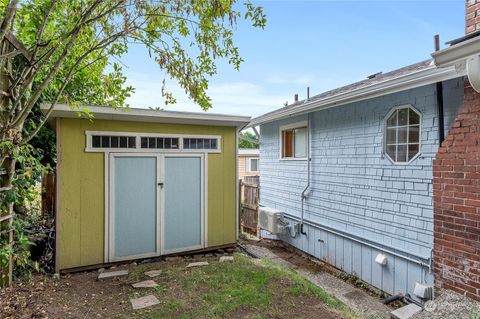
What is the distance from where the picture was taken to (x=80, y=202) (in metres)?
4.58

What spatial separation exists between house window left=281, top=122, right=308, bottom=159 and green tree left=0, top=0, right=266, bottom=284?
129 inches

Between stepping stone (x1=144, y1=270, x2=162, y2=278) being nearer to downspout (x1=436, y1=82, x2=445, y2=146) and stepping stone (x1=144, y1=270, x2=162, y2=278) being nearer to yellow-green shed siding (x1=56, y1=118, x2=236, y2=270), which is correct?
yellow-green shed siding (x1=56, y1=118, x2=236, y2=270)

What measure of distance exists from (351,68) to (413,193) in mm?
9822

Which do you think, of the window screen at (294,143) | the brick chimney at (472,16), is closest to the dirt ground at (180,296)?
the window screen at (294,143)

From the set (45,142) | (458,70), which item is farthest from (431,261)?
(45,142)

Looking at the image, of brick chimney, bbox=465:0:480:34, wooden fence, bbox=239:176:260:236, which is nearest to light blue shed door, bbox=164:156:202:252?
wooden fence, bbox=239:176:260:236

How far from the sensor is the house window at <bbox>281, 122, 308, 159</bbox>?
6707 millimetres

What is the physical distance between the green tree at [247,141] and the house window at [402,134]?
11.9ft

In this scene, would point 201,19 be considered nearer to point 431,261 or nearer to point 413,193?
point 413,193

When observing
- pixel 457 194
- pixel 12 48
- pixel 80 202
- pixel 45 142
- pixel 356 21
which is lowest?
pixel 80 202

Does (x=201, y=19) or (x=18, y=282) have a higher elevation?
(x=201, y=19)

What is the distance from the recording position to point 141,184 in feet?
16.4

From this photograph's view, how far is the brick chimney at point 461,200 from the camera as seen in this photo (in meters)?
2.84

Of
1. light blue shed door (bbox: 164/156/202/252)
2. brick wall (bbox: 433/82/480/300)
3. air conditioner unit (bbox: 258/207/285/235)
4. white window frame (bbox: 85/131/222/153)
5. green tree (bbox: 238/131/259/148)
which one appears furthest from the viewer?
green tree (bbox: 238/131/259/148)
